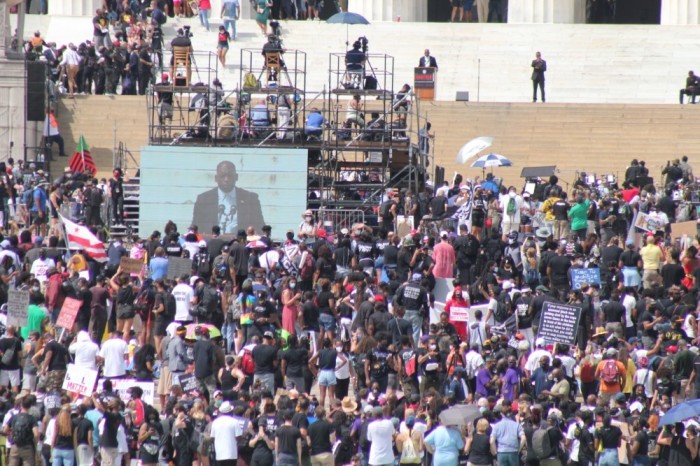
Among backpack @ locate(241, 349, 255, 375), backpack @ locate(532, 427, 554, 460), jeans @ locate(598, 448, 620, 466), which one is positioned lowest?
jeans @ locate(598, 448, 620, 466)

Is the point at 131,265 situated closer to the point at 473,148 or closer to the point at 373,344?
the point at 373,344

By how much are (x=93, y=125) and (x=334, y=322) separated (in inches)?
634

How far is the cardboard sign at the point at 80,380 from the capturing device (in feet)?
89.9

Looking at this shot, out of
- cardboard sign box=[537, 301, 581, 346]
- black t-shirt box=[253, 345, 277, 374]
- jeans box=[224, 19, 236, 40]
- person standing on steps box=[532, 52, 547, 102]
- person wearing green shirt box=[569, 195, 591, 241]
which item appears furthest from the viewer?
jeans box=[224, 19, 236, 40]

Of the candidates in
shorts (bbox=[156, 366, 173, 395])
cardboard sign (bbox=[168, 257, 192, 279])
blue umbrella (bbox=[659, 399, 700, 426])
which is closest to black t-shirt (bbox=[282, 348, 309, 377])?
shorts (bbox=[156, 366, 173, 395])

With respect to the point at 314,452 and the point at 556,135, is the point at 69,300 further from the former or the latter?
the point at 556,135

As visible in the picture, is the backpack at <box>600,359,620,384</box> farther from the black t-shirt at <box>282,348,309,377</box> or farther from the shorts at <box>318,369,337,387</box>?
the black t-shirt at <box>282,348,309,377</box>

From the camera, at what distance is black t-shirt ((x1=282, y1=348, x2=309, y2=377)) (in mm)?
28391

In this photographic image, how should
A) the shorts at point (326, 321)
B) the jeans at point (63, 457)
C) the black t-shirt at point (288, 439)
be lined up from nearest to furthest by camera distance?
1. the black t-shirt at point (288, 439)
2. the jeans at point (63, 457)
3. the shorts at point (326, 321)

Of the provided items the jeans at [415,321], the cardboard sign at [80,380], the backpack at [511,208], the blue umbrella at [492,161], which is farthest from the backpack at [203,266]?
the blue umbrella at [492,161]

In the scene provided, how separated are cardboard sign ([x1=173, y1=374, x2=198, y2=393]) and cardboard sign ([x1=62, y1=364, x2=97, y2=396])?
3.61ft

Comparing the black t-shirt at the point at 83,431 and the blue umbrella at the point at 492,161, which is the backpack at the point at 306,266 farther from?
the blue umbrella at the point at 492,161

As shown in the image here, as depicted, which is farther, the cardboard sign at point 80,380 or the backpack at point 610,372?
the backpack at point 610,372

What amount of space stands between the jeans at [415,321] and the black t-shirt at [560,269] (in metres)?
2.75
